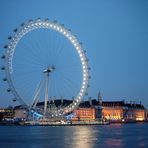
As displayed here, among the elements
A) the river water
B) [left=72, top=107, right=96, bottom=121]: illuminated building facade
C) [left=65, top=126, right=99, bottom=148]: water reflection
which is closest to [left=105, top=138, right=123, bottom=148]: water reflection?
the river water

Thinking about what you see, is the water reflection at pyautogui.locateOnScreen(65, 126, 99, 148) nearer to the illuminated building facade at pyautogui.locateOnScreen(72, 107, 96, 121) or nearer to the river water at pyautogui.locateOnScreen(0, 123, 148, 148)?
the river water at pyautogui.locateOnScreen(0, 123, 148, 148)

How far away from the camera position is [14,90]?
54812 mm

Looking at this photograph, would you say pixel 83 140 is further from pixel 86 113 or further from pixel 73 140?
pixel 86 113

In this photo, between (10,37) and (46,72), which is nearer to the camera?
(10,37)

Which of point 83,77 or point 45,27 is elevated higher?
point 45,27

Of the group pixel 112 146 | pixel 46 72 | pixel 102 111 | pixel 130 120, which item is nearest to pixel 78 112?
pixel 102 111

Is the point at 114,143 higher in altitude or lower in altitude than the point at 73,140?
lower

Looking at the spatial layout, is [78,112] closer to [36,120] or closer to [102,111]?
[102,111]

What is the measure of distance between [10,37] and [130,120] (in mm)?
91846

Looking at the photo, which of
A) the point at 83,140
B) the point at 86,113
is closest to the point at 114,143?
the point at 83,140

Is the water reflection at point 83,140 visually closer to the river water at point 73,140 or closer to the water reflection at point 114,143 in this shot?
the river water at point 73,140

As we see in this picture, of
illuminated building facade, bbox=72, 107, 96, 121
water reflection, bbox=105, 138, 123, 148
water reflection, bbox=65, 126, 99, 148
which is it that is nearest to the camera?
water reflection, bbox=65, 126, 99, 148

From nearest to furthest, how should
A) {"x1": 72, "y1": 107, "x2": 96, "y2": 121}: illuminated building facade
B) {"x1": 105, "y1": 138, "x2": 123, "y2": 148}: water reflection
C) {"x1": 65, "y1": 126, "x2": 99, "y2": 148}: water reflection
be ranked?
1. {"x1": 65, "y1": 126, "x2": 99, "y2": 148}: water reflection
2. {"x1": 105, "y1": 138, "x2": 123, "y2": 148}: water reflection
3. {"x1": 72, "y1": 107, "x2": 96, "y2": 121}: illuminated building facade

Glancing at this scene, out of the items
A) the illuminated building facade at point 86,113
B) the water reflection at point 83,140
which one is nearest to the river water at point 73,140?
the water reflection at point 83,140
